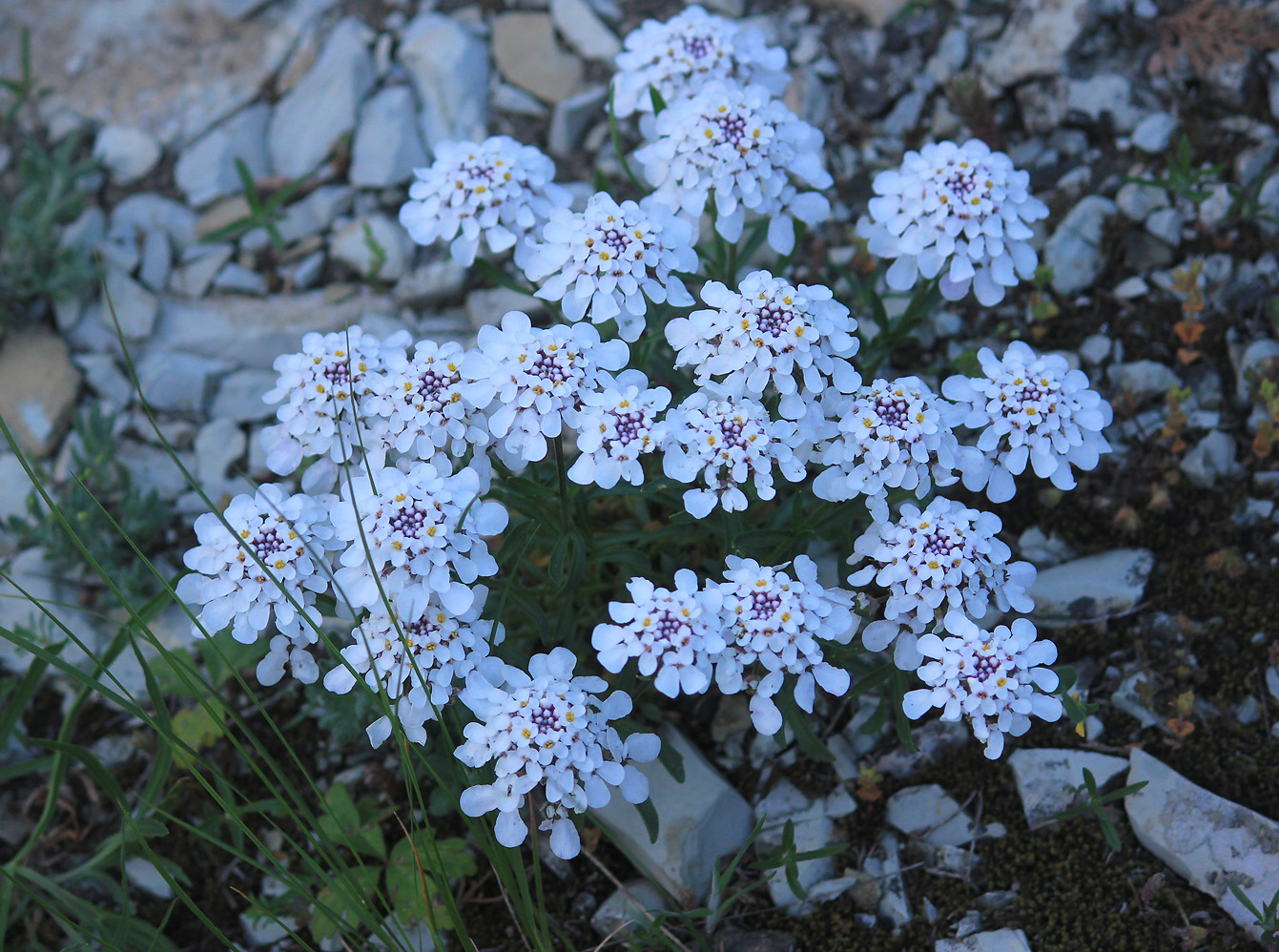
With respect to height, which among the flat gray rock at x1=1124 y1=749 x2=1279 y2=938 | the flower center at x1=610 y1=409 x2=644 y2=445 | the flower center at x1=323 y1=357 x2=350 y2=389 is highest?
the flower center at x1=323 y1=357 x2=350 y2=389

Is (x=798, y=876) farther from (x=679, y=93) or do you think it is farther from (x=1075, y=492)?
(x=679, y=93)

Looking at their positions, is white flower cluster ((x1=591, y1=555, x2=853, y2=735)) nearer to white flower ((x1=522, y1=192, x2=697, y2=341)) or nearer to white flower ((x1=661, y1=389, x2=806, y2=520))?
white flower ((x1=661, y1=389, x2=806, y2=520))

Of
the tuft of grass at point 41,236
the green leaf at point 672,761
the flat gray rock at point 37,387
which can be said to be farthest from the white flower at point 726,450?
the tuft of grass at point 41,236

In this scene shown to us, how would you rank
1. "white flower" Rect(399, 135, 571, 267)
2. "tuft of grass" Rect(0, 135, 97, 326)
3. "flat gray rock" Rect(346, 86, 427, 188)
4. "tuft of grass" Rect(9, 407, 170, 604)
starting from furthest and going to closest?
1. "flat gray rock" Rect(346, 86, 427, 188)
2. "tuft of grass" Rect(0, 135, 97, 326)
3. "tuft of grass" Rect(9, 407, 170, 604)
4. "white flower" Rect(399, 135, 571, 267)

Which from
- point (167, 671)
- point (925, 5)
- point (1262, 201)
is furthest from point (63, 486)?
point (1262, 201)

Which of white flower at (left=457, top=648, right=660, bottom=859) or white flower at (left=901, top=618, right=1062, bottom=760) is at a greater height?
white flower at (left=457, top=648, right=660, bottom=859)

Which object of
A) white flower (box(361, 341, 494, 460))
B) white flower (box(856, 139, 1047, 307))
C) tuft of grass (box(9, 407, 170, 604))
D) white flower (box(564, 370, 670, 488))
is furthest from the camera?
tuft of grass (box(9, 407, 170, 604))

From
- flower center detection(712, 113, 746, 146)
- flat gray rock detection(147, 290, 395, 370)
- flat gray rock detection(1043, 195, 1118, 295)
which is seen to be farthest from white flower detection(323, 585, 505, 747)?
flat gray rock detection(1043, 195, 1118, 295)

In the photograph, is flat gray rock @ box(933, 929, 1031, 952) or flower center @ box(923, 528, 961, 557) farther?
flat gray rock @ box(933, 929, 1031, 952)
